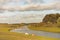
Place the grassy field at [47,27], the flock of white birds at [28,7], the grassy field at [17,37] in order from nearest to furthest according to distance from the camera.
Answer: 1. the grassy field at [17,37]
2. the grassy field at [47,27]
3. the flock of white birds at [28,7]

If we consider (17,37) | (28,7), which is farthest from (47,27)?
(28,7)

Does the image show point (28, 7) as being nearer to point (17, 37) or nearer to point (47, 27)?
point (47, 27)

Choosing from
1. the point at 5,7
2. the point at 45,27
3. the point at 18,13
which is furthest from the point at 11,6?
the point at 45,27

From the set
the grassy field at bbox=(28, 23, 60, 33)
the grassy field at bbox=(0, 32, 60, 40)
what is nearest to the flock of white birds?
the grassy field at bbox=(28, 23, 60, 33)

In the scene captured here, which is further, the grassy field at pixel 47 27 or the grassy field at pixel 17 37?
the grassy field at pixel 47 27

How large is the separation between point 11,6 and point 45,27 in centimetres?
70

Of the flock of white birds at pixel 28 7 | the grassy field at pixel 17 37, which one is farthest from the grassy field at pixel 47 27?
the flock of white birds at pixel 28 7

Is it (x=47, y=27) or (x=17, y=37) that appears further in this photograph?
(x=47, y=27)

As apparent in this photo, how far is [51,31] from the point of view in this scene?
3.69 ft

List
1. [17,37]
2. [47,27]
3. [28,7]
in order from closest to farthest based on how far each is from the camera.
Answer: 1. [17,37]
2. [47,27]
3. [28,7]

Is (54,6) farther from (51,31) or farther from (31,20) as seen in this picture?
(51,31)

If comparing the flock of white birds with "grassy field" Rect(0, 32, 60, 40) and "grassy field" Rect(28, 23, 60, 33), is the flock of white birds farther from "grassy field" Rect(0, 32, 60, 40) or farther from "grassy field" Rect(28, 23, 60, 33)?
"grassy field" Rect(0, 32, 60, 40)

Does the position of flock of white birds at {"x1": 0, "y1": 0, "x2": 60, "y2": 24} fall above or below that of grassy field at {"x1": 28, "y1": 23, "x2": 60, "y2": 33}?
above

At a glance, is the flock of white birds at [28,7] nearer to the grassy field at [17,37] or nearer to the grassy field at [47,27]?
the grassy field at [47,27]
